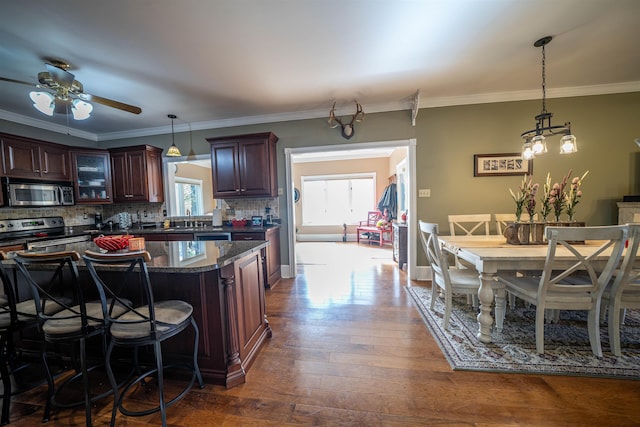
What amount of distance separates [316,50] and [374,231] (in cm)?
474

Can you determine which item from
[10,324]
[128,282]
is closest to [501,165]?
[128,282]

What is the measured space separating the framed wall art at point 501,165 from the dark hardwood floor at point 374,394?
2417 mm

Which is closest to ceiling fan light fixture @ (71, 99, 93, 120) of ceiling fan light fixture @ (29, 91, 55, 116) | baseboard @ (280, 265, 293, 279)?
ceiling fan light fixture @ (29, 91, 55, 116)

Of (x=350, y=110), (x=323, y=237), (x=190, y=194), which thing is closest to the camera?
(x=350, y=110)

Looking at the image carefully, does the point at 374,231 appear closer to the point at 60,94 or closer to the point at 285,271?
the point at 285,271

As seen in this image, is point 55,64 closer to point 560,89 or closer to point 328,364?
point 328,364

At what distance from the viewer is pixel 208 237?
137 inches

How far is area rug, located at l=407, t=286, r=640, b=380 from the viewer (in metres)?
1.60

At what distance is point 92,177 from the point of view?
3814 mm

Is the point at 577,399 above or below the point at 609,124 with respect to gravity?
below

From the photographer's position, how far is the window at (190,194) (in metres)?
5.71

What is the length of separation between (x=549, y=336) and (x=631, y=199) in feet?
7.70

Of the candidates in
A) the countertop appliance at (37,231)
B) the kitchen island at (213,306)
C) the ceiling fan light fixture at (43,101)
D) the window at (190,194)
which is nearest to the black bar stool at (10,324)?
the kitchen island at (213,306)

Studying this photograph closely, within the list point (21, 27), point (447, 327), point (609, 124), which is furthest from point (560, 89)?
point (21, 27)
